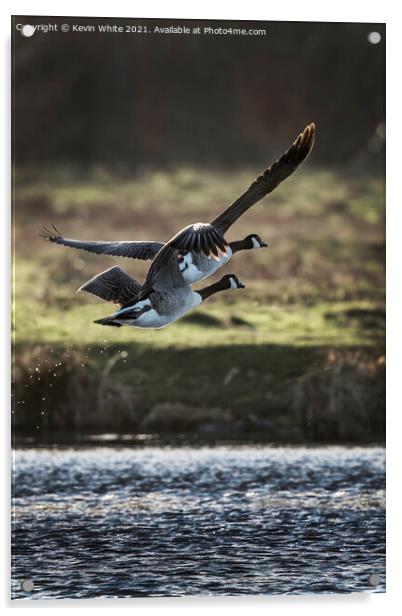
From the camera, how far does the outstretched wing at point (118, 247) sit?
1083 cm

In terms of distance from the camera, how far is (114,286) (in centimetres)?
1088

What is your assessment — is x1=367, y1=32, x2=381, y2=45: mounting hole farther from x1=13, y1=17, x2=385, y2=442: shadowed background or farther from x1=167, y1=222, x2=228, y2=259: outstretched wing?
x1=167, y1=222, x2=228, y2=259: outstretched wing

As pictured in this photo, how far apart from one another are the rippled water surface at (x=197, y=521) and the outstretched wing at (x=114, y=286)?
2003 millimetres

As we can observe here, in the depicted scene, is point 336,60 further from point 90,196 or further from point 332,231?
point 90,196

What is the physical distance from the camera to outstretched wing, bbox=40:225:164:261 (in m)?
10.8

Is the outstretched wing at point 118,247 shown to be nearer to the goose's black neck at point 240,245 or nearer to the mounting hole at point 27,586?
the goose's black neck at point 240,245

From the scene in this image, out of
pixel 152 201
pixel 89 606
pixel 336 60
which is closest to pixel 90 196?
pixel 152 201

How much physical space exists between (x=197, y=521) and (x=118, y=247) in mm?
2716

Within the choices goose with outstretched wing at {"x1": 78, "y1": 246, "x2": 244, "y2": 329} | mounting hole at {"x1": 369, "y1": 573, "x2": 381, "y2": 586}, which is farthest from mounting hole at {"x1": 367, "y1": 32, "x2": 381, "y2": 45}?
mounting hole at {"x1": 369, "y1": 573, "x2": 381, "y2": 586}

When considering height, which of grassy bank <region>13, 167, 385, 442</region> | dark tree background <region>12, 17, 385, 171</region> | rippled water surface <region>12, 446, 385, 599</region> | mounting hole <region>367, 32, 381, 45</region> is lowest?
rippled water surface <region>12, 446, 385, 599</region>

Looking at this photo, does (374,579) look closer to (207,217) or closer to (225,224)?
(225,224)

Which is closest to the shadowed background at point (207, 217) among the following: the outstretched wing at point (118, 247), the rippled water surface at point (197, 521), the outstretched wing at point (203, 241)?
the rippled water surface at point (197, 521)

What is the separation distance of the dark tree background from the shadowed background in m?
0.01

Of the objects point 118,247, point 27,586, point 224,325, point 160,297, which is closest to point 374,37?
point 118,247
